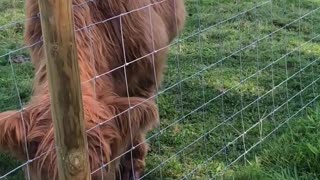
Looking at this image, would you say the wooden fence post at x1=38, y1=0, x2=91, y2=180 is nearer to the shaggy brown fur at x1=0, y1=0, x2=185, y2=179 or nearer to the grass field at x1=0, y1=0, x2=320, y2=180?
the shaggy brown fur at x1=0, y1=0, x2=185, y2=179

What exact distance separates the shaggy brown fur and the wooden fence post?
30 cm

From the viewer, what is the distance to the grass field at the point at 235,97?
3.96 m

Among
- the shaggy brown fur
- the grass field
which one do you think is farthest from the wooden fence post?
the grass field

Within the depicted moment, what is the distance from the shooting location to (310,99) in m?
4.85

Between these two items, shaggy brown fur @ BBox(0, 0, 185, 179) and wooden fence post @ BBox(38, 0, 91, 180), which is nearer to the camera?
wooden fence post @ BBox(38, 0, 91, 180)

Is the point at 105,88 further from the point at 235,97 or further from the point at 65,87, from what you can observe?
the point at 235,97

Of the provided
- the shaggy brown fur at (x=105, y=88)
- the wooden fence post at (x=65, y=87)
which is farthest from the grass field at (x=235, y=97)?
the wooden fence post at (x=65, y=87)

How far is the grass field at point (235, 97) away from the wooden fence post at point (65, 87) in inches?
45.1

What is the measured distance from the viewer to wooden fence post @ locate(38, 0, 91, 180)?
2.05 meters

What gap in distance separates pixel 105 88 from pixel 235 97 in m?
2.10

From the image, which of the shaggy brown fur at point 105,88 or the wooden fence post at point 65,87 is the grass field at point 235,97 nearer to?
the shaggy brown fur at point 105,88

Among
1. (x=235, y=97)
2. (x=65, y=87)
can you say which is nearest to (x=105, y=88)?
(x=65, y=87)

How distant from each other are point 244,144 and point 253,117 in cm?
49

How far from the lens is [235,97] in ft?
16.4
